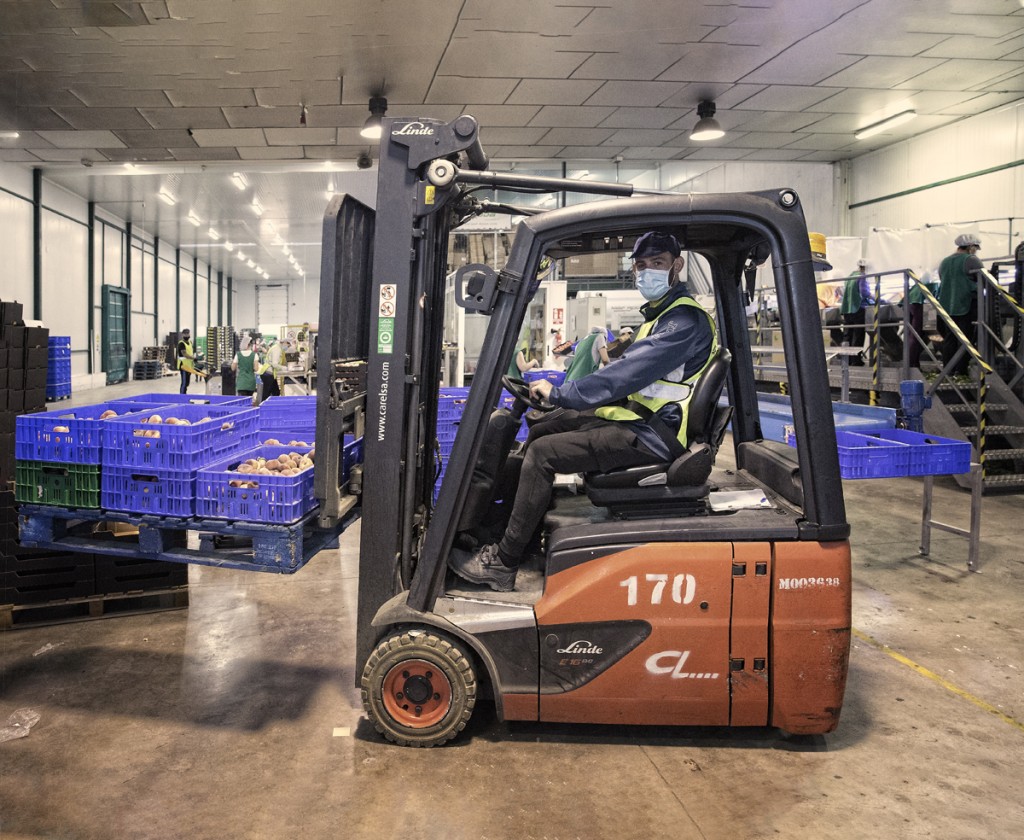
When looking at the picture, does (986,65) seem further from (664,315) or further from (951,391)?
(664,315)

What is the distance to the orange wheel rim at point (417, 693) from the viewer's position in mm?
3402

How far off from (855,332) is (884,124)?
4.80m

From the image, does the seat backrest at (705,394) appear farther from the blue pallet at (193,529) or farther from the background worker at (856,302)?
the background worker at (856,302)

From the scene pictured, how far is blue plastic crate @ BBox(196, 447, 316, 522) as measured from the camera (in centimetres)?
350

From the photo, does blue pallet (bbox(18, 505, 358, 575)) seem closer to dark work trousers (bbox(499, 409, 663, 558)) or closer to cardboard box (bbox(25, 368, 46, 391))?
dark work trousers (bbox(499, 409, 663, 558))

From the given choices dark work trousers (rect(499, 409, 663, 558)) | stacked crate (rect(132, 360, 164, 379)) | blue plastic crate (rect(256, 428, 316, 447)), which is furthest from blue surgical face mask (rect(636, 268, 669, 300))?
stacked crate (rect(132, 360, 164, 379))

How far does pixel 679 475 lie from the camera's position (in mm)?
3355

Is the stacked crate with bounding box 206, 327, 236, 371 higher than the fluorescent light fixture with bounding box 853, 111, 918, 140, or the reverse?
the fluorescent light fixture with bounding box 853, 111, 918, 140

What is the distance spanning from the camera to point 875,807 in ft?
9.92

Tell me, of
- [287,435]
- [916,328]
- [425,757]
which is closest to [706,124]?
[916,328]

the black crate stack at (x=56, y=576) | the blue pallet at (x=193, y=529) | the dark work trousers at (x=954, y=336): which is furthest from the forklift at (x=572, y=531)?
the dark work trousers at (x=954, y=336)

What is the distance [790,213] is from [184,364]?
66.3 feet

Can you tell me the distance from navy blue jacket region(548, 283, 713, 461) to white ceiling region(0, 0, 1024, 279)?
706 cm

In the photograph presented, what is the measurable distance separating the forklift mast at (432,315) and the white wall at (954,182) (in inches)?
469
